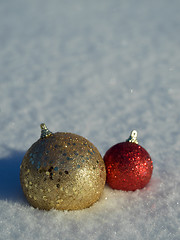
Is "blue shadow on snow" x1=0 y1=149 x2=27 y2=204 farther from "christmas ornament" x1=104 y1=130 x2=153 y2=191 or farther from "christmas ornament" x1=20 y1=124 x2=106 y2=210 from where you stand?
"christmas ornament" x1=104 y1=130 x2=153 y2=191

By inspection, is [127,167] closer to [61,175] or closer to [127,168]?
[127,168]

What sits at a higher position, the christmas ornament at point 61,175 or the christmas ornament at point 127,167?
the christmas ornament at point 127,167

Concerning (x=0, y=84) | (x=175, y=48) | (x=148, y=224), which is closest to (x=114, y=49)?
(x=175, y=48)

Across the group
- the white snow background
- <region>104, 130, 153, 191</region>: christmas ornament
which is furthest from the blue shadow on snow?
<region>104, 130, 153, 191</region>: christmas ornament

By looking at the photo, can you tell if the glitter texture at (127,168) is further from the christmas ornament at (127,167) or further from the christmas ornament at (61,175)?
the christmas ornament at (61,175)

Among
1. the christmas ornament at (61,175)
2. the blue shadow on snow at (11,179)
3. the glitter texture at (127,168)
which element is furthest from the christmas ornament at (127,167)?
the blue shadow on snow at (11,179)
